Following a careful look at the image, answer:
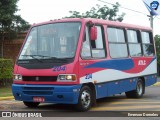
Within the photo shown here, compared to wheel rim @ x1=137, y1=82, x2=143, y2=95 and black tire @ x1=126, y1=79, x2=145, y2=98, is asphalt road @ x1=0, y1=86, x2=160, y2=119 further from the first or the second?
wheel rim @ x1=137, y1=82, x2=143, y2=95

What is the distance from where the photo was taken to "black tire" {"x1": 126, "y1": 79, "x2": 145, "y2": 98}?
630 inches

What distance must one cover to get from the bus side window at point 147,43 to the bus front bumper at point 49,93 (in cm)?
608

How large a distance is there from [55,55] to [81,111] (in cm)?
179

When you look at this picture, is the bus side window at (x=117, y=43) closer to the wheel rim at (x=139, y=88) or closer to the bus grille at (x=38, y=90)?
the wheel rim at (x=139, y=88)

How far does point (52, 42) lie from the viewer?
1232 cm

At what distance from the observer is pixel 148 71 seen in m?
17.0

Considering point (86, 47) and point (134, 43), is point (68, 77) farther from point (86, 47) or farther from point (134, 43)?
point (134, 43)

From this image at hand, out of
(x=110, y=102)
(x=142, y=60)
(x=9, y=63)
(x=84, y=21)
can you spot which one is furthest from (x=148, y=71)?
(x=9, y=63)

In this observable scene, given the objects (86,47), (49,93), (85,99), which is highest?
(86,47)

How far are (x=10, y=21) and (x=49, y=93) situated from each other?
11609mm

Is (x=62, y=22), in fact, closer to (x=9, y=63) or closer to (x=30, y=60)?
(x=30, y=60)

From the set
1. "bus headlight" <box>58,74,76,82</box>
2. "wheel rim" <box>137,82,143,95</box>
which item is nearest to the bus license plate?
"bus headlight" <box>58,74,76,82</box>

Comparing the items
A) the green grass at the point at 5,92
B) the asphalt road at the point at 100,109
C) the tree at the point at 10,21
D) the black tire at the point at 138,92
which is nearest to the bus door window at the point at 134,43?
the black tire at the point at 138,92

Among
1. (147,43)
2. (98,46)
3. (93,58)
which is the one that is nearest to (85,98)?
(93,58)
